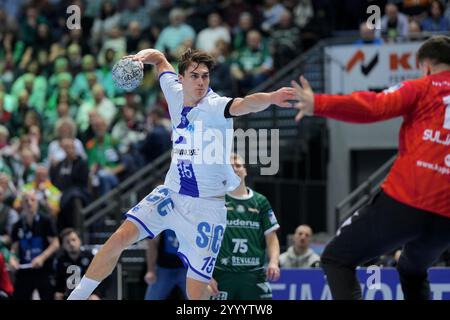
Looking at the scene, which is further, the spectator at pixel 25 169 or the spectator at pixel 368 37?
the spectator at pixel 25 169

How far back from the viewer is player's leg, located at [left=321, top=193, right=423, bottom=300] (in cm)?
764

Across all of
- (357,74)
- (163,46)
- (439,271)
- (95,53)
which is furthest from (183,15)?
(439,271)

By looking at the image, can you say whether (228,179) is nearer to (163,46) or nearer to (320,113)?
(320,113)

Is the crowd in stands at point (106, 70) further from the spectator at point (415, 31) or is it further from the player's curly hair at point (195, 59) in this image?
the player's curly hair at point (195, 59)

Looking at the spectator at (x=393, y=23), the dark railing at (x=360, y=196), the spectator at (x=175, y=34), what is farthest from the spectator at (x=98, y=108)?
the spectator at (x=393, y=23)

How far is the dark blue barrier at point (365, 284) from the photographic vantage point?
11.8 metres

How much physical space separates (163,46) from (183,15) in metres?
0.89

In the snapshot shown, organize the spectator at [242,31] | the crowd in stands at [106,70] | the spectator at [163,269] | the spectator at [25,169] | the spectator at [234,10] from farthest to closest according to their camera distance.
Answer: the spectator at [234,10] < the spectator at [242,31] < the spectator at [25,169] < the crowd in stands at [106,70] < the spectator at [163,269]

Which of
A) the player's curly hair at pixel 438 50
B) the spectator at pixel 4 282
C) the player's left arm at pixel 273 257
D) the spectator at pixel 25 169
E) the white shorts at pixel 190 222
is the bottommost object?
the spectator at pixel 4 282

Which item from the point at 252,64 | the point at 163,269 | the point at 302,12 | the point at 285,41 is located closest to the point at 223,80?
the point at 252,64

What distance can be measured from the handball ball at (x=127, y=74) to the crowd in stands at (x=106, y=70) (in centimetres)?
556

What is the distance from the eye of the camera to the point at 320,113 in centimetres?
727

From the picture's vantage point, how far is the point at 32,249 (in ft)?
47.0

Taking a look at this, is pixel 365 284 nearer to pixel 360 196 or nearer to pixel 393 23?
pixel 360 196
